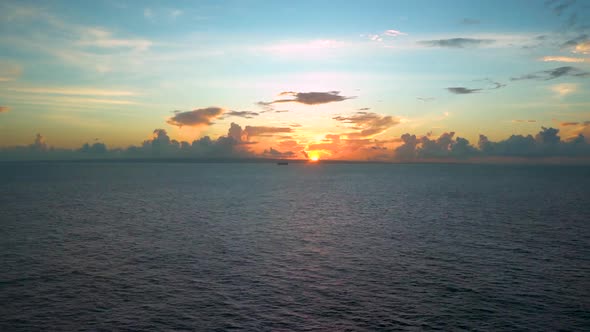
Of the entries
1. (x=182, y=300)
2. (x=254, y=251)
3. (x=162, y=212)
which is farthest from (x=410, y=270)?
(x=162, y=212)

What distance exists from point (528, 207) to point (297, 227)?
80.3 m

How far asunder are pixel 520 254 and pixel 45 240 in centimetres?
8266

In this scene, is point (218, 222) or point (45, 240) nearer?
point (45, 240)

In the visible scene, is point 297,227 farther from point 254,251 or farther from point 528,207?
point 528,207

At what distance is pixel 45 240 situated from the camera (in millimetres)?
71250

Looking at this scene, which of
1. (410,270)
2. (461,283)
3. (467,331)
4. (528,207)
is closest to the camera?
(467,331)

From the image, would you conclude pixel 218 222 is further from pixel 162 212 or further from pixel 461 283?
pixel 461 283

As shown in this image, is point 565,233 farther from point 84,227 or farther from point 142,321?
point 84,227

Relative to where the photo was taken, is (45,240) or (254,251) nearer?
(254,251)

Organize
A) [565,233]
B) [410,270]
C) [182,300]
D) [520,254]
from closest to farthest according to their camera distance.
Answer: [182,300] < [410,270] < [520,254] < [565,233]

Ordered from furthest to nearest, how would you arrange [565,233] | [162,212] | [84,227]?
[162,212], [84,227], [565,233]

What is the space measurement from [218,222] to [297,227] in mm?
20278

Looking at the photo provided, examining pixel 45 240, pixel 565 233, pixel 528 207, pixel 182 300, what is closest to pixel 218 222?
pixel 45 240

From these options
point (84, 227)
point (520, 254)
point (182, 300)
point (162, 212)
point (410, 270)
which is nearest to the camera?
point (182, 300)
